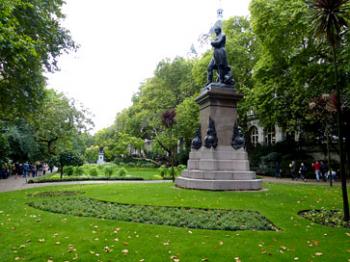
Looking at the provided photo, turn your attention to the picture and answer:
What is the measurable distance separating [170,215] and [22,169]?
110ft

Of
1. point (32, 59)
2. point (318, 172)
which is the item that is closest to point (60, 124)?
point (32, 59)

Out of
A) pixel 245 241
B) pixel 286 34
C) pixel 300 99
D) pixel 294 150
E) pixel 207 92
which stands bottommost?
pixel 245 241

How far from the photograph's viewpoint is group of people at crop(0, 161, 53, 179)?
31.3 meters

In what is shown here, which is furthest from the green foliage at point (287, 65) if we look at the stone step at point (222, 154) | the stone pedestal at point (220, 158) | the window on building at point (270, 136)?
the window on building at point (270, 136)

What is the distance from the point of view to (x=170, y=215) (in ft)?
31.0

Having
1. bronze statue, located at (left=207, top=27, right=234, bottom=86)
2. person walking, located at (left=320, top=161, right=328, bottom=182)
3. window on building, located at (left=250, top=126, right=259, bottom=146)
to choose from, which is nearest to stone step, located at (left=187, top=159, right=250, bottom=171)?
bronze statue, located at (left=207, top=27, right=234, bottom=86)

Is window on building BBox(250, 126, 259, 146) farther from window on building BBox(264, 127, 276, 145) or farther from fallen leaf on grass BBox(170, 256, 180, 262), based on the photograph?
fallen leaf on grass BBox(170, 256, 180, 262)

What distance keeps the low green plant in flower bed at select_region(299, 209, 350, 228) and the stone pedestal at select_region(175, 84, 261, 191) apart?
4.55m

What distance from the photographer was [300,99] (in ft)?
93.1

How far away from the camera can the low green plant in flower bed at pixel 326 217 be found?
8783 mm

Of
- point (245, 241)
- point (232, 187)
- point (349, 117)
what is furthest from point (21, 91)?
point (349, 117)

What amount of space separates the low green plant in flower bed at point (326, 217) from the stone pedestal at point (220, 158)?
455 centimetres

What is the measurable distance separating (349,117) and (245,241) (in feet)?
84.0

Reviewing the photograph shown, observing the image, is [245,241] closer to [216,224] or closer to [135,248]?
[216,224]
